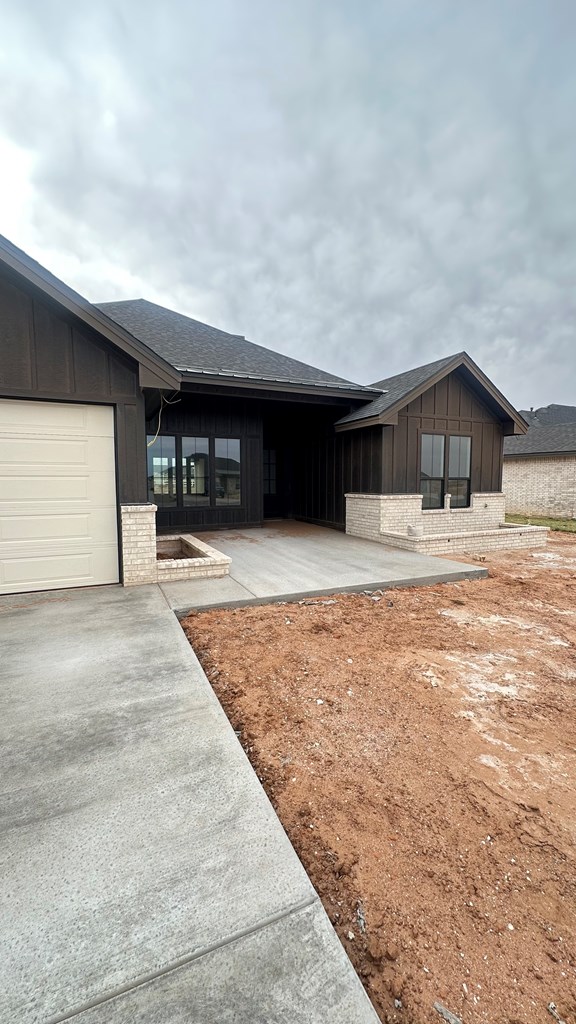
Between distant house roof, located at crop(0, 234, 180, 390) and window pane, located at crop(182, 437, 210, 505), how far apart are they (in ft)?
15.8

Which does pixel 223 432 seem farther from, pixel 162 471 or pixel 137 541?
pixel 137 541

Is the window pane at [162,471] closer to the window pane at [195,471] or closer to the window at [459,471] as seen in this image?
the window pane at [195,471]

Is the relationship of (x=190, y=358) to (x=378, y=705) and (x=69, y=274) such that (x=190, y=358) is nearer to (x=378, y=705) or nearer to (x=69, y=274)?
(x=378, y=705)

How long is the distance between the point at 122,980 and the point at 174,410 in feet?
31.7

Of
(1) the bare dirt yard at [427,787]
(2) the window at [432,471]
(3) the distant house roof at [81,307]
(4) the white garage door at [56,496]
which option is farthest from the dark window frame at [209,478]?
(1) the bare dirt yard at [427,787]

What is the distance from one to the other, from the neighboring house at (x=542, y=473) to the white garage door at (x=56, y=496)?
56.2ft

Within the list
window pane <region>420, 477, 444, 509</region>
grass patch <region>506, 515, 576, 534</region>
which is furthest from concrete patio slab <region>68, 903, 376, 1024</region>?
grass patch <region>506, 515, 576, 534</region>

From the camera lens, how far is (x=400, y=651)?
363 centimetres

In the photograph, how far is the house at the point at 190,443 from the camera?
4.92 meters

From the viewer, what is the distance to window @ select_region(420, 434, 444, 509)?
9919mm

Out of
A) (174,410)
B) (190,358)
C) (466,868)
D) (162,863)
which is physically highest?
(190,358)

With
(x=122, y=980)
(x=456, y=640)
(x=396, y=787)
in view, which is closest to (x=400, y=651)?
(x=456, y=640)

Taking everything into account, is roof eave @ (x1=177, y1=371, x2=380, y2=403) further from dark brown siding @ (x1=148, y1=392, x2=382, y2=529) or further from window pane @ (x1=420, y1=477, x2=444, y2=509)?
window pane @ (x1=420, y1=477, x2=444, y2=509)

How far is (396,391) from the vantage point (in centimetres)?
966
